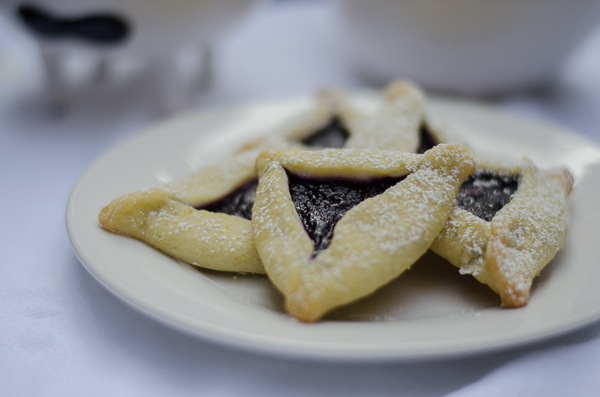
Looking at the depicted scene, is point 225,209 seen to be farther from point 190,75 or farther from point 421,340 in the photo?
point 190,75

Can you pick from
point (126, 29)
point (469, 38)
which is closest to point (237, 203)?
point (126, 29)

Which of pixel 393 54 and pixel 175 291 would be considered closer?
pixel 175 291

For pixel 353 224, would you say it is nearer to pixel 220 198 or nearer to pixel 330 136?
pixel 220 198

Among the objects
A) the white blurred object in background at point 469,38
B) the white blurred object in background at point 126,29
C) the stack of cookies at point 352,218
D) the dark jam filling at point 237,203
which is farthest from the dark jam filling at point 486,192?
the white blurred object in background at point 126,29

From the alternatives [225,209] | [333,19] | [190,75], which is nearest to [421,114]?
[225,209]

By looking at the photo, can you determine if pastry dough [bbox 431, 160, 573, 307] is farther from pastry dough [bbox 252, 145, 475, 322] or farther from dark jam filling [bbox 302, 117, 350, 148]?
dark jam filling [bbox 302, 117, 350, 148]
